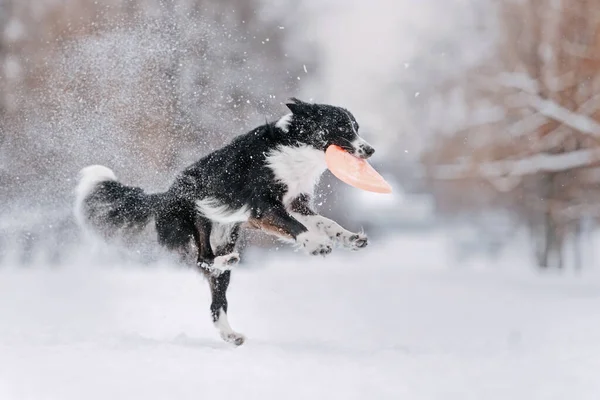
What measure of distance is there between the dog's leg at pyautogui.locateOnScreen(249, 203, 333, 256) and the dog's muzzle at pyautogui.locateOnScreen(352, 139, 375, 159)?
57cm

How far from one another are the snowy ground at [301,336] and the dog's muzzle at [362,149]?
130 cm

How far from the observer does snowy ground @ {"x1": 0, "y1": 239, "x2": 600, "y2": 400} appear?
14.1 feet

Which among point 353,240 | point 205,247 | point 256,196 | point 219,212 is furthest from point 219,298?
point 353,240

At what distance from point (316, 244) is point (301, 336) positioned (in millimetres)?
1529

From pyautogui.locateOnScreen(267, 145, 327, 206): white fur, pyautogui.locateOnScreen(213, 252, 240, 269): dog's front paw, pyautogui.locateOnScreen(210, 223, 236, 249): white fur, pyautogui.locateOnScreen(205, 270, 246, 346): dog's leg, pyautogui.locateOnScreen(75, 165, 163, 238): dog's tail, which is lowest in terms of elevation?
pyautogui.locateOnScreen(205, 270, 246, 346): dog's leg

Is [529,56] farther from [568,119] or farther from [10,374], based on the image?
[10,374]

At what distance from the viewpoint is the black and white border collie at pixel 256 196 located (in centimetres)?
497

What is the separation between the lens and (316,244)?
4.71 metres

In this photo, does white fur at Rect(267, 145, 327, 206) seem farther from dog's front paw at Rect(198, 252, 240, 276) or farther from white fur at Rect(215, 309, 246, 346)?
white fur at Rect(215, 309, 246, 346)

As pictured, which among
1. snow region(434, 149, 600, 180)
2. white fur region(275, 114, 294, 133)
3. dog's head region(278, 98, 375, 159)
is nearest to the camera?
dog's head region(278, 98, 375, 159)

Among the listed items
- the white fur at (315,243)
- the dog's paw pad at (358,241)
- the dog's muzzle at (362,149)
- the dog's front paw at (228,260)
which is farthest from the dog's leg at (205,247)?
the dog's muzzle at (362,149)

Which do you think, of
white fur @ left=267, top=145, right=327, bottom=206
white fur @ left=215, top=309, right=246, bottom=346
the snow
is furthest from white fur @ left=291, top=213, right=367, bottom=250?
the snow

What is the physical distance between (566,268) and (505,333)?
5.16m

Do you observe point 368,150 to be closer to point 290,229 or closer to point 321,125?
point 321,125
